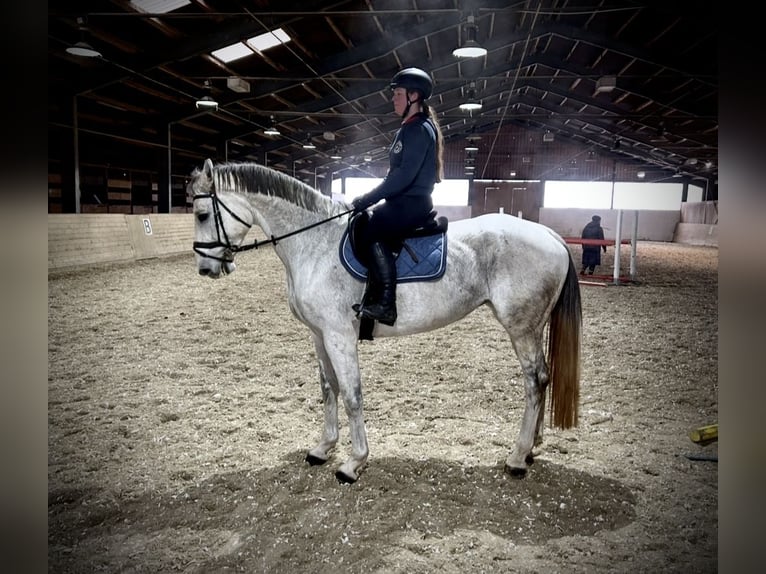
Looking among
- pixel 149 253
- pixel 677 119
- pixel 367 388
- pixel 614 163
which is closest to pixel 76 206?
pixel 149 253

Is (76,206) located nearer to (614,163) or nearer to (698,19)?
(698,19)

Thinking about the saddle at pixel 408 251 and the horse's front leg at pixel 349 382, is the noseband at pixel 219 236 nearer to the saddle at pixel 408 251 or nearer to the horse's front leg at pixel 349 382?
the saddle at pixel 408 251

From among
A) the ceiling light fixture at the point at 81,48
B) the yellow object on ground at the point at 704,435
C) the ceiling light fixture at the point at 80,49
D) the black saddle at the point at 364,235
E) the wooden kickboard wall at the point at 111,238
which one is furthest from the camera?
the wooden kickboard wall at the point at 111,238

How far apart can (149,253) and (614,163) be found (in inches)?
921

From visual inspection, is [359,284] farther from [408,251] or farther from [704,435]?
[704,435]

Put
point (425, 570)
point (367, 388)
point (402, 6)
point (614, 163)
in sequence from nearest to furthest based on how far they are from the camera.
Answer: point (425, 570) < point (367, 388) < point (402, 6) < point (614, 163)

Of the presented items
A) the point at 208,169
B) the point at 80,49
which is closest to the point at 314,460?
the point at 208,169

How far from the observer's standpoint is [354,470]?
251 cm

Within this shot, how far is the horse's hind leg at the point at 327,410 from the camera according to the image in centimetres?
267

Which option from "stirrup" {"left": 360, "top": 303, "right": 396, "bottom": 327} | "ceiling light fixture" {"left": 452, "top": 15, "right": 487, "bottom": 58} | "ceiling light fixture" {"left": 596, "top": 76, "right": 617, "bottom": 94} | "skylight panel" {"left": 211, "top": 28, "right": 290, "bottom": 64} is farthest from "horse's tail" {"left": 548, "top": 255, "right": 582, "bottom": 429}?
"ceiling light fixture" {"left": 596, "top": 76, "right": 617, "bottom": 94}

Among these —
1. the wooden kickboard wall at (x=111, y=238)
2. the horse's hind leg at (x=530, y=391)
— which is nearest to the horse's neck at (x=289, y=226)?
the horse's hind leg at (x=530, y=391)

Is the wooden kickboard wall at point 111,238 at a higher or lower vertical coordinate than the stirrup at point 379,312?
higher

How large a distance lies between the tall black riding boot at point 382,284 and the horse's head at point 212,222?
2.53 ft

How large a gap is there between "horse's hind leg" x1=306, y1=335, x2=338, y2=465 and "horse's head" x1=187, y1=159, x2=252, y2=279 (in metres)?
0.69
